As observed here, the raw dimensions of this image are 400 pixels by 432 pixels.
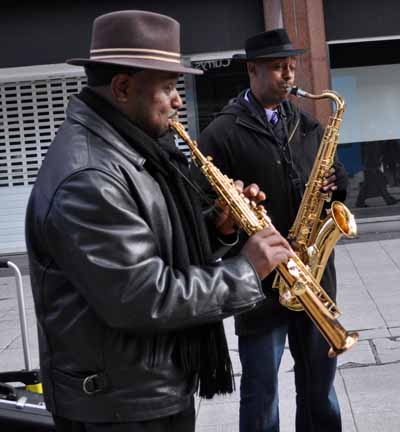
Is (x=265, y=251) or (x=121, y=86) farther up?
(x=121, y=86)

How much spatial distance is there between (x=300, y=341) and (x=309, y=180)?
735mm

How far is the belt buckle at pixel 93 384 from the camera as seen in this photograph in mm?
2379

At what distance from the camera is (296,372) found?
4062mm

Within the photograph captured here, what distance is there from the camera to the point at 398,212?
41.9 ft

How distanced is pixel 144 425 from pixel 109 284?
0.45 metres

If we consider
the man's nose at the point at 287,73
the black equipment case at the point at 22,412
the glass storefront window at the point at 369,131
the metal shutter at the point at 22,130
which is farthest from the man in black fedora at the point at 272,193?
the glass storefront window at the point at 369,131

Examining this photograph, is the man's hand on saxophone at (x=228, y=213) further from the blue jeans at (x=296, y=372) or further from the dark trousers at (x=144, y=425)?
the blue jeans at (x=296, y=372)

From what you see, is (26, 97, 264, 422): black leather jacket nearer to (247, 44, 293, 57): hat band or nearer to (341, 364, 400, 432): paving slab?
(247, 44, 293, 57): hat band

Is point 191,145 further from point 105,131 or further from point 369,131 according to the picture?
point 369,131

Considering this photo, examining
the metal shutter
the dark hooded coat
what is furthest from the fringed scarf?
the metal shutter

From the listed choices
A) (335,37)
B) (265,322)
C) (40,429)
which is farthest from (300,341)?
(335,37)

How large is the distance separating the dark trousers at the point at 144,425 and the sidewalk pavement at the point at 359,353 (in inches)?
101

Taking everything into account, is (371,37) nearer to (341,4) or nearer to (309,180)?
(341,4)

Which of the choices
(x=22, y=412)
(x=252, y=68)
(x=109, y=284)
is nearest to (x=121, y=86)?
(x=109, y=284)
